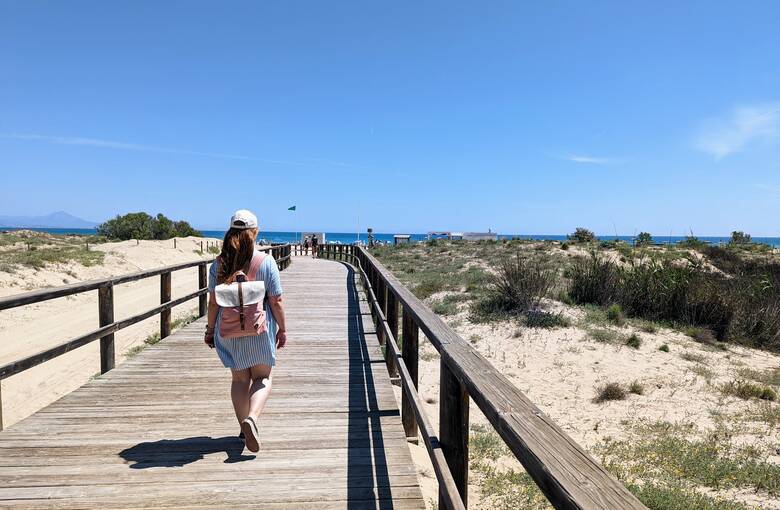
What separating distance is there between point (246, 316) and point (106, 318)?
2850 millimetres

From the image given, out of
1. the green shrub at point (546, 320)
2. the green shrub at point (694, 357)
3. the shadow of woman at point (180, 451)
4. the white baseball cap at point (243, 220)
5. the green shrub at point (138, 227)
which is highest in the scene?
the green shrub at point (138, 227)

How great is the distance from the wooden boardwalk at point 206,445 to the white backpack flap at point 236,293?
105cm

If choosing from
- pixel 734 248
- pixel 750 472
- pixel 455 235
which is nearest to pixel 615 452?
pixel 750 472

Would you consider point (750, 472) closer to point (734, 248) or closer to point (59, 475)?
point (59, 475)

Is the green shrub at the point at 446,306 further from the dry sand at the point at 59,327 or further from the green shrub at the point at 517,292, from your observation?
the dry sand at the point at 59,327

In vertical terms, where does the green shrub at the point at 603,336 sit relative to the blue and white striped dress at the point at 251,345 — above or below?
below

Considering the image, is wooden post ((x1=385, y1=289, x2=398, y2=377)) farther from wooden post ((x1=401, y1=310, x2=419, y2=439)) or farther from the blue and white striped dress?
the blue and white striped dress

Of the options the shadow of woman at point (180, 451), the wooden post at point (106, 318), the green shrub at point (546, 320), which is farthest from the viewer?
the green shrub at point (546, 320)

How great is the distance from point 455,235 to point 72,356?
47218mm

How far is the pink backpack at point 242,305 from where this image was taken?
310 centimetres

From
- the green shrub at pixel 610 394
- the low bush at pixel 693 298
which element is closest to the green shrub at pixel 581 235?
the low bush at pixel 693 298

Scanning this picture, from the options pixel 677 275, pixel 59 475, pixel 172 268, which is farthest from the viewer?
pixel 677 275

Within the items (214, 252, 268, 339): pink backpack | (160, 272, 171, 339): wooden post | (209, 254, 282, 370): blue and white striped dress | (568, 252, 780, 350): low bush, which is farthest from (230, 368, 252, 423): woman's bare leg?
(568, 252, 780, 350): low bush

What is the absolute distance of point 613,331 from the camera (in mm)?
10305
